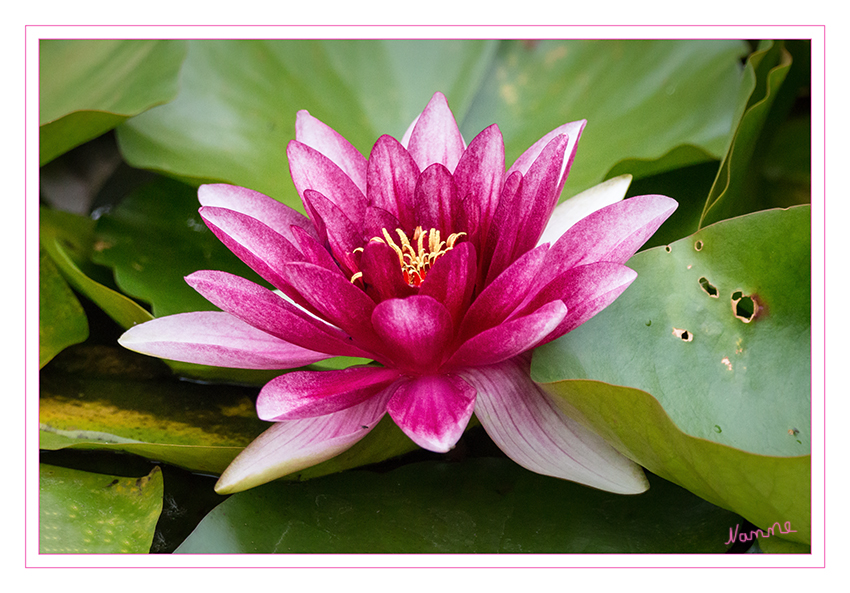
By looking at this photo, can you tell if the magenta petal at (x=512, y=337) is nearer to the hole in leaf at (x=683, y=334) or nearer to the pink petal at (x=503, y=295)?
the pink petal at (x=503, y=295)

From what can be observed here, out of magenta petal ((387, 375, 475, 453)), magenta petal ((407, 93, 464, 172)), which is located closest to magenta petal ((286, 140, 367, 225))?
magenta petal ((407, 93, 464, 172))

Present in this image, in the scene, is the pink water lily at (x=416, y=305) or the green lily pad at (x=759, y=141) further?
the green lily pad at (x=759, y=141)

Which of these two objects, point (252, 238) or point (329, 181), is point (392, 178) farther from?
point (252, 238)

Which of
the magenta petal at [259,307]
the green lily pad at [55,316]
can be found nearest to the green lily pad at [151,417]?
the green lily pad at [55,316]

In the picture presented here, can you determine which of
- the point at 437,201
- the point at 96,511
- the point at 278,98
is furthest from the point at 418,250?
the point at 278,98

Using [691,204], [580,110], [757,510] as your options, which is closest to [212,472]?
[757,510]

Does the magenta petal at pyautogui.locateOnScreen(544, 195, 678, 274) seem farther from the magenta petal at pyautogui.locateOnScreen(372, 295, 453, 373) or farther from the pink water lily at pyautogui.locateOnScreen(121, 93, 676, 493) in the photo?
the magenta petal at pyautogui.locateOnScreen(372, 295, 453, 373)
